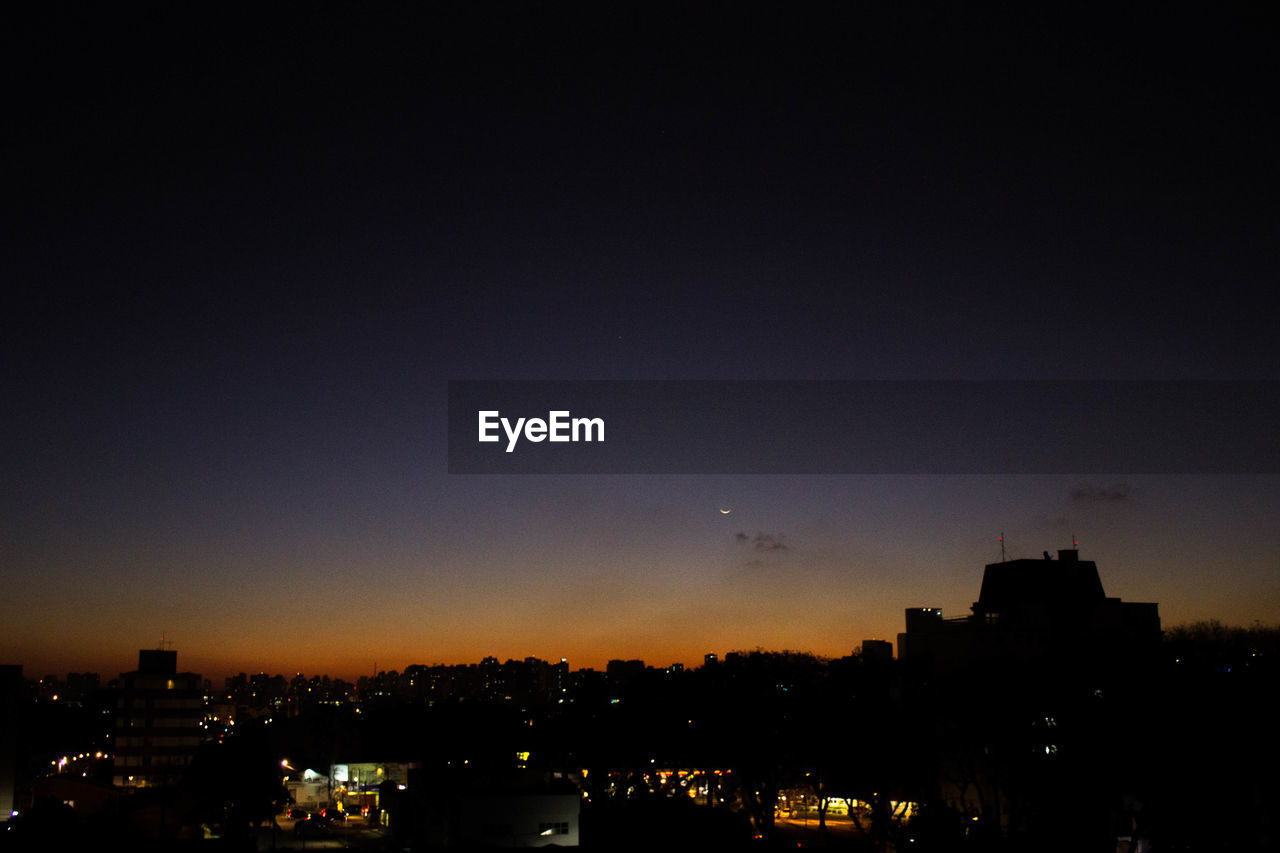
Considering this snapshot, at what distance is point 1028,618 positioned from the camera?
60500mm

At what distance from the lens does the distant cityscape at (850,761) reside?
27.8m

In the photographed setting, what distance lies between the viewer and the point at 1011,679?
3500 cm

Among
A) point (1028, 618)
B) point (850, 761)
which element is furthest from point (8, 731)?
point (1028, 618)

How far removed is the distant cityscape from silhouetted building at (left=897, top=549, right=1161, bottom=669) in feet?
0.47

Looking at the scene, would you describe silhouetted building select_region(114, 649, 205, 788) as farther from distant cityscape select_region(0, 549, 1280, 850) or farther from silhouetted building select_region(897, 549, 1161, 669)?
silhouetted building select_region(897, 549, 1161, 669)

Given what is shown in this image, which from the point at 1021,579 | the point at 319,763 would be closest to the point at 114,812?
the point at 319,763

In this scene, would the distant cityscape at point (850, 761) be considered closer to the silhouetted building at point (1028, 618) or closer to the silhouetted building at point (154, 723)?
the silhouetted building at point (1028, 618)

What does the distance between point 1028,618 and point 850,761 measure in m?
28.9

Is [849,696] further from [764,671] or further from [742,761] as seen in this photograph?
[764,671]

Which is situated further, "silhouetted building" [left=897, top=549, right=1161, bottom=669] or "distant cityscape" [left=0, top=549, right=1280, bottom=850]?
"silhouetted building" [left=897, top=549, right=1161, bottom=669]

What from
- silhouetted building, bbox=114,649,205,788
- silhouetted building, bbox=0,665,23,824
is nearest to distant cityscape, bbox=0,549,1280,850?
silhouetted building, bbox=0,665,23,824

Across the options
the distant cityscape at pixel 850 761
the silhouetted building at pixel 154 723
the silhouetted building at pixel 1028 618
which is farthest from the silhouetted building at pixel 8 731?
the silhouetted building at pixel 1028 618

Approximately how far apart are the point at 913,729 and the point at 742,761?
329 inches

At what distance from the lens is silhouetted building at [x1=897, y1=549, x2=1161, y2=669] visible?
58.7 m
